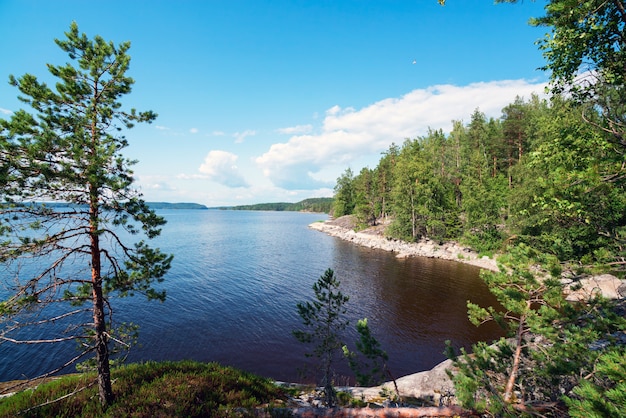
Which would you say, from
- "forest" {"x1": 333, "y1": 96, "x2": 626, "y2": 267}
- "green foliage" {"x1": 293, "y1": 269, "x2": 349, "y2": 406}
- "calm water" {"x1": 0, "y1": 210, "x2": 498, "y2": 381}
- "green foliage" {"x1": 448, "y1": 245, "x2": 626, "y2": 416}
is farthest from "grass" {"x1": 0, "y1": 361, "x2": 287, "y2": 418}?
"forest" {"x1": 333, "y1": 96, "x2": 626, "y2": 267}

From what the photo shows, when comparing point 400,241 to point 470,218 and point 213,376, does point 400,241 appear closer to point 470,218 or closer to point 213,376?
point 470,218

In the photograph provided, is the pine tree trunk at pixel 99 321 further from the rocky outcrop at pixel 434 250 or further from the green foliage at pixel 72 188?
the rocky outcrop at pixel 434 250

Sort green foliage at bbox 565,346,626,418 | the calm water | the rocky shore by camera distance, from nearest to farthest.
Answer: green foliage at bbox 565,346,626,418, the rocky shore, the calm water

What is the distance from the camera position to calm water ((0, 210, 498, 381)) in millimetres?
16703

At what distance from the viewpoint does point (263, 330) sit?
20.2m

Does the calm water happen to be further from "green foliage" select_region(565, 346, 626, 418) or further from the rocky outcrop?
"green foliage" select_region(565, 346, 626, 418)

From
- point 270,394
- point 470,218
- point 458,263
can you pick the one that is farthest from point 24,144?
point 470,218

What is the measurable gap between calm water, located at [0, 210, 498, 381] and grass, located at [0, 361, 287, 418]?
687 cm

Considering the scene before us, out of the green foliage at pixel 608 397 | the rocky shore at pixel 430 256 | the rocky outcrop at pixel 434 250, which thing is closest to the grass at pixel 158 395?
the rocky shore at pixel 430 256

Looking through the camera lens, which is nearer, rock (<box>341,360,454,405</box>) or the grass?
the grass

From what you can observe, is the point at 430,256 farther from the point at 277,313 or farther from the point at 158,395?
the point at 158,395

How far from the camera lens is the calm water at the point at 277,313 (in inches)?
658

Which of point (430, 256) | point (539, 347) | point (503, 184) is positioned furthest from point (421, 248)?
point (539, 347)

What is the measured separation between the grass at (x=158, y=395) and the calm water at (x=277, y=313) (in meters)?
6.87
